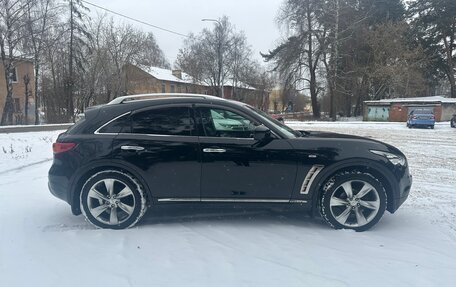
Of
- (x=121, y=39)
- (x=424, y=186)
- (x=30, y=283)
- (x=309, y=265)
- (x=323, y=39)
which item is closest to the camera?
(x=30, y=283)

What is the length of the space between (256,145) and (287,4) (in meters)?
39.0

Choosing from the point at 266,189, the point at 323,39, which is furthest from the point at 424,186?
the point at 323,39

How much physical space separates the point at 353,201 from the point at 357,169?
0.40 metres

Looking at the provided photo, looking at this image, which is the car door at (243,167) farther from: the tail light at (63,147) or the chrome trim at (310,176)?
the tail light at (63,147)

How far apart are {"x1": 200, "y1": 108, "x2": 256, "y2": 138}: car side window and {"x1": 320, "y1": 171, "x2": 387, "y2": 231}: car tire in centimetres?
120

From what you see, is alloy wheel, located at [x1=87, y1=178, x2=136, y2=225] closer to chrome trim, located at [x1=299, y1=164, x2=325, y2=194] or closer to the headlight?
chrome trim, located at [x1=299, y1=164, x2=325, y2=194]

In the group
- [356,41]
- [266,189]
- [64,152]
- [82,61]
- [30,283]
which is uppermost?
[356,41]

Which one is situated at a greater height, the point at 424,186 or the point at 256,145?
the point at 256,145

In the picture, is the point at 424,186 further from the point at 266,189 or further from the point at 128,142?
the point at 128,142

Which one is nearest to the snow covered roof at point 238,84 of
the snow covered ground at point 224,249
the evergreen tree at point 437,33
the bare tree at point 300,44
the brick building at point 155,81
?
the brick building at point 155,81

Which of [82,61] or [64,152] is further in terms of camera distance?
[82,61]

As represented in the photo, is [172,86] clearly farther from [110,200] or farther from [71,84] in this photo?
[110,200]

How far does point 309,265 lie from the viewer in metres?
3.32

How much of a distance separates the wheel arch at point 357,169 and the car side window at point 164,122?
1.67 m
